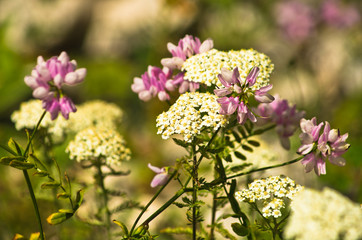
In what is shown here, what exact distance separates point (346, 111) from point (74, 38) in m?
3.02

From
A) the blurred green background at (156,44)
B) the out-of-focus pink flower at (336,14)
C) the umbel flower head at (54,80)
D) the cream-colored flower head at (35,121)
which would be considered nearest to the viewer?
the umbel flower head at (54,80)

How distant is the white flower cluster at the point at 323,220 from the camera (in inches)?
31.5

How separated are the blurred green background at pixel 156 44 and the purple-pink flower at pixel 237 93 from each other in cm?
154

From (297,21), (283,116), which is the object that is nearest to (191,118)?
(283,116)

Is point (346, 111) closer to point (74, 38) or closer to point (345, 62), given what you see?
point (345, 62)

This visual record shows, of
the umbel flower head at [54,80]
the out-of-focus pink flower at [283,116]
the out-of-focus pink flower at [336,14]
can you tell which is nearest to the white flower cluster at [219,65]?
the out-of-focus pink flower at [283,116]

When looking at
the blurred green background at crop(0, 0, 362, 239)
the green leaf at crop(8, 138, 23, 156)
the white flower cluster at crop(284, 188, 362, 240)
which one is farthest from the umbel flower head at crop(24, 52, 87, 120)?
the blurred green background at crop(0, 0, 362, 239)

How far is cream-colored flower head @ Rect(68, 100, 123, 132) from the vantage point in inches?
61.1

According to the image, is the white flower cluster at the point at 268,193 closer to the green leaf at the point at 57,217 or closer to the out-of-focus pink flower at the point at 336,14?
the green leaf at the point at 57,217

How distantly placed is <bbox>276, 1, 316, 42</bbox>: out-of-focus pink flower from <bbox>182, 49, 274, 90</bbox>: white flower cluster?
229cm

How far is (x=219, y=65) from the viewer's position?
1.04 meters

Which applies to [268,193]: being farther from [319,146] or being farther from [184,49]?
Answer: [184,49]

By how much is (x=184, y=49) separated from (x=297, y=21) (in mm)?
2328

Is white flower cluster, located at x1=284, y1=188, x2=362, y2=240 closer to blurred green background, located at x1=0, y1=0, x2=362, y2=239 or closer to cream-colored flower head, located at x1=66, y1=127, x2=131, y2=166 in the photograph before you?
cream-colored flower head, located at x1=66, y1=127, x2=131, y2=166
